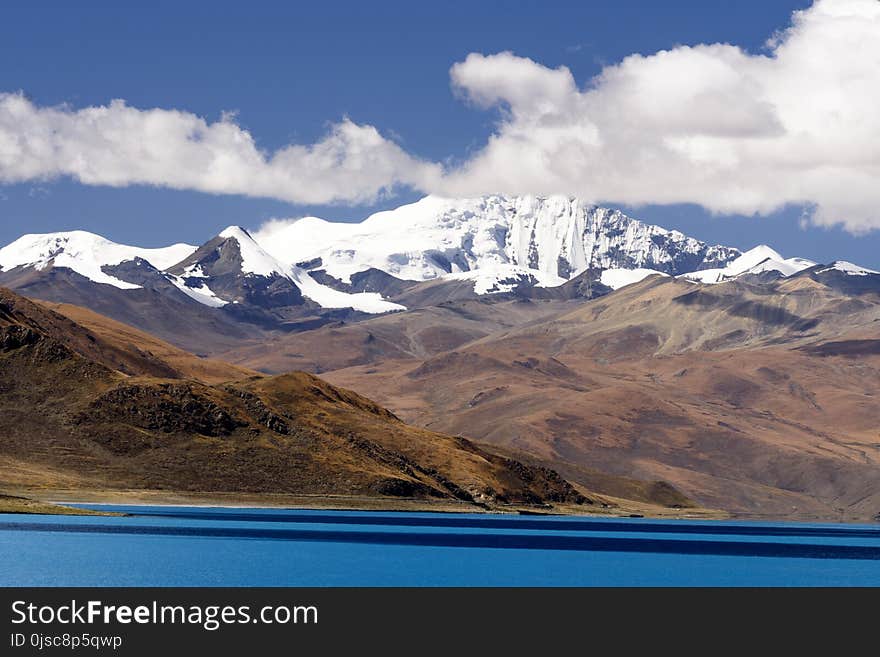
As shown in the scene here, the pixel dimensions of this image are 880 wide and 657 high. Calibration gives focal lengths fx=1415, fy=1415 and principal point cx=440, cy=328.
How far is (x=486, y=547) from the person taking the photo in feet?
554

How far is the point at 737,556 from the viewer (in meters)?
182

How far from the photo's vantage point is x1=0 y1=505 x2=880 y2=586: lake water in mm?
114312

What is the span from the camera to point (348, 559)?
5443 inches

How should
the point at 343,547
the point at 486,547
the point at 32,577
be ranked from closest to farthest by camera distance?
the point at 32,577 < the point at 343,547 < the point at 486,547

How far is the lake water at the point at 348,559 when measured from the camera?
→ 375 feet
